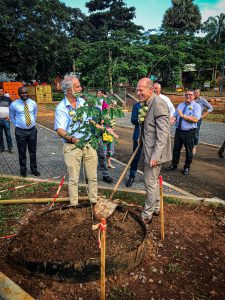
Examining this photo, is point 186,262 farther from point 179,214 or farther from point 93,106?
point 93,106

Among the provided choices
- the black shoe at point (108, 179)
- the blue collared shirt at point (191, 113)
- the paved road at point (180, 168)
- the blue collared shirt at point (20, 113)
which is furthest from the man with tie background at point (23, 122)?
the blue collared shirt at point (191, 113)

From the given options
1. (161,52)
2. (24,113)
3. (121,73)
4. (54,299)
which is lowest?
(54,299)

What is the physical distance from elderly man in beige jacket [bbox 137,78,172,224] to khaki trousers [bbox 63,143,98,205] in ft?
2.99

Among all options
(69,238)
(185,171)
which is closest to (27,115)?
(69,238)

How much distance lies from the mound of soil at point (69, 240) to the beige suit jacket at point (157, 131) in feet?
3.48

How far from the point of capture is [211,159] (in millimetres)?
8133

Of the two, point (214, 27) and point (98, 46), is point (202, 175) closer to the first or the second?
point (98, 46)

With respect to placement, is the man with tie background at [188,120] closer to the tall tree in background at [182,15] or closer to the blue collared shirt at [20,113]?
the blue collared shirt at [20,113]

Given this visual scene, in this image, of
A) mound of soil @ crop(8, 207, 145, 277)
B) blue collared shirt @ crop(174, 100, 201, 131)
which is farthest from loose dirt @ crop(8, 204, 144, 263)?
blue collared shirt @ crop(174, 100, 201, 131)

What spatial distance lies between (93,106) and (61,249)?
189cm

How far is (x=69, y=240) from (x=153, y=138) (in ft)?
6.34

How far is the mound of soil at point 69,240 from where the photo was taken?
118 inches

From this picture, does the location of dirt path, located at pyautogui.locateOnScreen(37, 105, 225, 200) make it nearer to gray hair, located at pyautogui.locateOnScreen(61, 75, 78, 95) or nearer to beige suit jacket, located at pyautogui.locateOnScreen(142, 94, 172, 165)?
gray hair, located at pyautogui.locateOnScreen(61, 75, 78, 95)

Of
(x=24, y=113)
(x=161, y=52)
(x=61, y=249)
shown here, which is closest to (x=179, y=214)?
(x=61, y=249)
